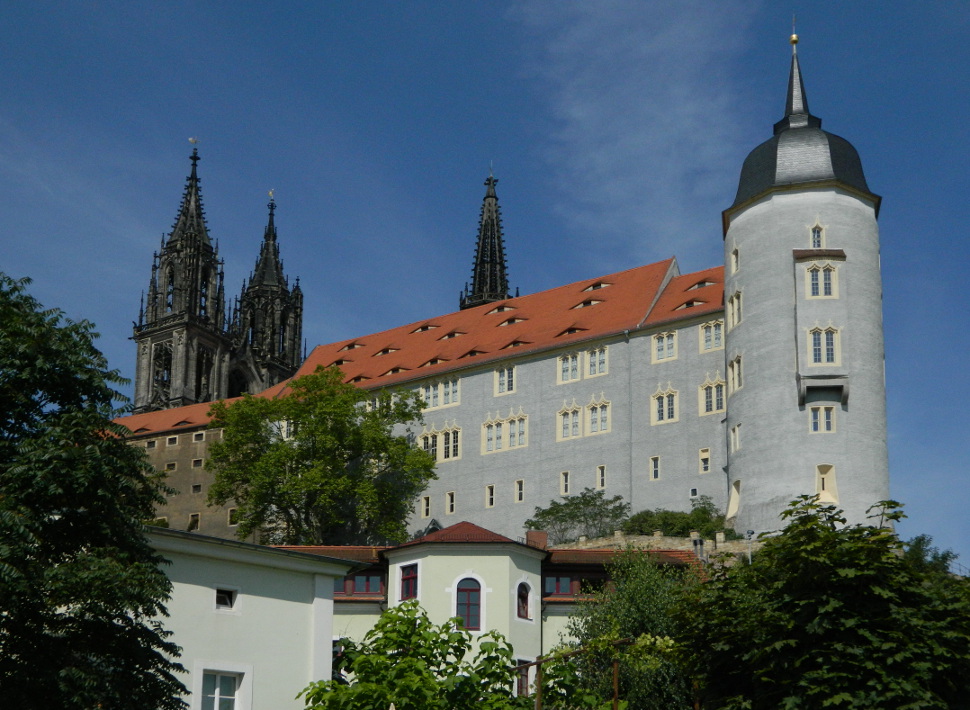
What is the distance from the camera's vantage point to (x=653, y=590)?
4450cm

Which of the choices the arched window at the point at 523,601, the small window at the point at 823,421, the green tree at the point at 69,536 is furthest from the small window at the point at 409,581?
the small window at the point at 823,421

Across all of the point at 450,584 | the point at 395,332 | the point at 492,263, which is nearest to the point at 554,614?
the point at 450,584

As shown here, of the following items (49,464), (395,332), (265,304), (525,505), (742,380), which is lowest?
(49,464)

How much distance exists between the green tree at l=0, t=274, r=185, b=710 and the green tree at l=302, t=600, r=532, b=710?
4.99 meters

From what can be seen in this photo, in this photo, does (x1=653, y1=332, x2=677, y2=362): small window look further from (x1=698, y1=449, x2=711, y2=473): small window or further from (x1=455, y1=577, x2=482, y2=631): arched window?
(x1=455, y1=577, x2=482, y2=631): arched window

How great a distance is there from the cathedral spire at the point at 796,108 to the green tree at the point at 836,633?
40.1 meters

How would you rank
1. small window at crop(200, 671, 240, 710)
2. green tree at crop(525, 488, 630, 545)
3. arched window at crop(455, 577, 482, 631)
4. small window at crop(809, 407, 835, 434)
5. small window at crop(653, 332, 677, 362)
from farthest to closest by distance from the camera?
1. small window at crop(653, 332, 677, 362)
2. green tree at crop(525, 488, 630, 545)
3. small window at crop(809, 407, 835, 434)
4. arched window at crop(455, 577, 482, 631)
5. small window at crop(200, 671, 240, 710)

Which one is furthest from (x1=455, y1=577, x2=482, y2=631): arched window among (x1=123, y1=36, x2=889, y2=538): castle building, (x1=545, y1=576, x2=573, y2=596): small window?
(x1=123, y1=36, x2=889, y2=538): castle building

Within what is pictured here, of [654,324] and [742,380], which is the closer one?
[742,380]

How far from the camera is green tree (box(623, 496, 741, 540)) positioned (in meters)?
65.4

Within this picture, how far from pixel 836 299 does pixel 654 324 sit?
11428mm

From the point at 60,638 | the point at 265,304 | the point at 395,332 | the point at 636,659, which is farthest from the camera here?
the point at 265,304

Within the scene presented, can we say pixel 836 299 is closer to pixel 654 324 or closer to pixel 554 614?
pixel 654 324

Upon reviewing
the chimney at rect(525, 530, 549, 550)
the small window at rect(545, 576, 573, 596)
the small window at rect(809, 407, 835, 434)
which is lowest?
the small window at rect(545, 576, 573, 596)
